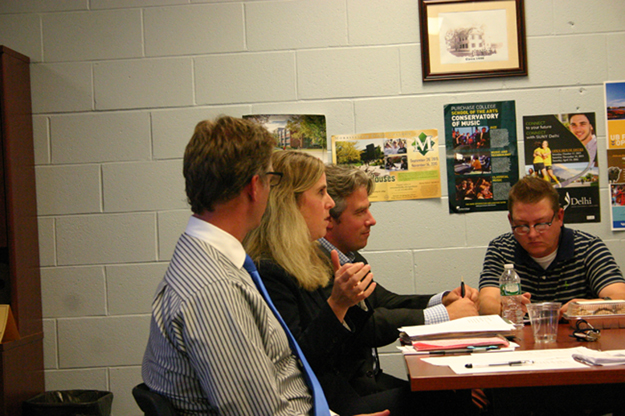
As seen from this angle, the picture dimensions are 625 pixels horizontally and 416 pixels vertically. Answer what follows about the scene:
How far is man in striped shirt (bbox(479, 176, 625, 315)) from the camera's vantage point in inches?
86.9

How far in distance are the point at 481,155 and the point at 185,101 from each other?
5.14 ft

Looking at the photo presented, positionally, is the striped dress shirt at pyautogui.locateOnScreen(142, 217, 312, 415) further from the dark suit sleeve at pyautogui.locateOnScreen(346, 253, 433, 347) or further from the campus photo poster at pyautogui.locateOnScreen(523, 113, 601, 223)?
the campus photo poster at pyautogui.locateOnScreen(523, 113, 601, 223)

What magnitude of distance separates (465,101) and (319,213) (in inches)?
54.2

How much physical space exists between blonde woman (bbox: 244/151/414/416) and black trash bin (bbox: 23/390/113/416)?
1390mm

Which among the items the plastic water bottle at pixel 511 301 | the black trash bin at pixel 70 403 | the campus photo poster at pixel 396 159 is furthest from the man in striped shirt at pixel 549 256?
the black trash bin at pixel 70 403

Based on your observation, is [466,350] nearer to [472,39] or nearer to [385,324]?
[385,324]

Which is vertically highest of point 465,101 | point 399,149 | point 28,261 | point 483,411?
point 465,101

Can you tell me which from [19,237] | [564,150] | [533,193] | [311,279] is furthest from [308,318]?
[564,150]

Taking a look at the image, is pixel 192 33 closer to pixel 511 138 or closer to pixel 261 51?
pixel 261 51

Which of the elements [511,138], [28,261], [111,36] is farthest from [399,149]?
[28,261]

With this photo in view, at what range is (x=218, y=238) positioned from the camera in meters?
1.19

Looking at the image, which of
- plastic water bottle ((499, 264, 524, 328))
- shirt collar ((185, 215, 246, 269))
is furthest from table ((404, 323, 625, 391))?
plastic water bottle ((499, 264, 524, 328))

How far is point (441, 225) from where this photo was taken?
292 centimetres

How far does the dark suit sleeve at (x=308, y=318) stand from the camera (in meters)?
1.52
